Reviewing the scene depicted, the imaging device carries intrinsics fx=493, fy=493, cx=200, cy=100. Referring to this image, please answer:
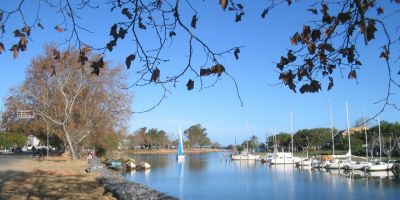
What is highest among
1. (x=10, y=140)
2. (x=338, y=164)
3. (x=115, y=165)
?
(x=10, y=140)

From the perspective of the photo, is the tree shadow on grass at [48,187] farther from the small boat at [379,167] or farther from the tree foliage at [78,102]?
the small boat at [379,167]

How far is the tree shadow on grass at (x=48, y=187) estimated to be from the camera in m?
20.9

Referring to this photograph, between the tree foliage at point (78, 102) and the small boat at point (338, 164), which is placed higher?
the tree foliage at point (78, 102)

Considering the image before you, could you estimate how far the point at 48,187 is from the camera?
936 inches

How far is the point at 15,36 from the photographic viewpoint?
208 inches

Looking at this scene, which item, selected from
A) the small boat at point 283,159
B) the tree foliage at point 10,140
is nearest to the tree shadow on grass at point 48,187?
the small boat at point 283,159

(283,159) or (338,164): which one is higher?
(283,159)

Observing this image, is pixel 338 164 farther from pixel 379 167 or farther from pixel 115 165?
pixel 115 165

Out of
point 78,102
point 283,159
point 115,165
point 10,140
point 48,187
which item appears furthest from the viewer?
point 10,140

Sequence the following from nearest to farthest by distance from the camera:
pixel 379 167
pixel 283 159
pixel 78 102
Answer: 1. pixel 78 102
2. pixel 379 167
3. pixel 283 159

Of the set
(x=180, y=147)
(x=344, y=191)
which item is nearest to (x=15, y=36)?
(x=344, y=191)

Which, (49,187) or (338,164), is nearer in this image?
(49,187)

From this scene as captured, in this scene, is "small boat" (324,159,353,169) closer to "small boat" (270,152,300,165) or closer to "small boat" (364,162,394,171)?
"small boat" (364,162,394,171)

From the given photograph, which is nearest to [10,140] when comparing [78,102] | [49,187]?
[78,102]
